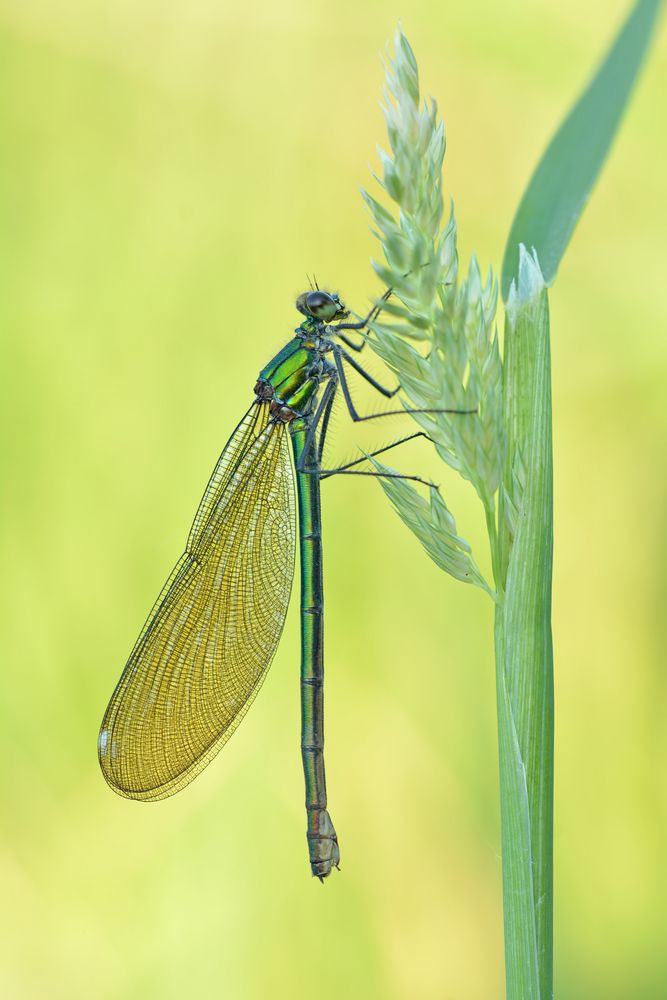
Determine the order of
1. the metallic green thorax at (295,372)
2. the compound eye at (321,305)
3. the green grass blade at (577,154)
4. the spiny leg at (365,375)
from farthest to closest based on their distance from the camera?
the metallic green thorax at (295,372) < the compound eye at (321,305) < the spiny leg at (365,375) < the green grass blade at (577,154)

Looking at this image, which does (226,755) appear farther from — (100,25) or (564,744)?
(100,25)

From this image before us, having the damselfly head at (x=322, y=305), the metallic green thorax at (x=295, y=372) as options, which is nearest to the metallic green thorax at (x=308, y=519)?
the metallic green thorax at (x=295, y=372)

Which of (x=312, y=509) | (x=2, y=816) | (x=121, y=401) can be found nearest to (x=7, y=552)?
(x=121, y=401)

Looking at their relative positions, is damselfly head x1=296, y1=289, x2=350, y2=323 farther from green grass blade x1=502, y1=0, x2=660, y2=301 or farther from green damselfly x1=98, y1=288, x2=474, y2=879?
green grass blade x1=502, y1=0, x2=660, y2=301

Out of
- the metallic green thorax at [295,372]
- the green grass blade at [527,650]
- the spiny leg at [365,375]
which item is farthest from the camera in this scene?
the metallic green thorax at [295,372]

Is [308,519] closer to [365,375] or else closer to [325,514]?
[325,514]

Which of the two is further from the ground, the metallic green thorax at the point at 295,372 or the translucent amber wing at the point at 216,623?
the metallic green thorax at the point at 295,372

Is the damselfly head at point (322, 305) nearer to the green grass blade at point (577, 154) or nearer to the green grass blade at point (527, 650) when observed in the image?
the green grass blade at point (577, 154)
